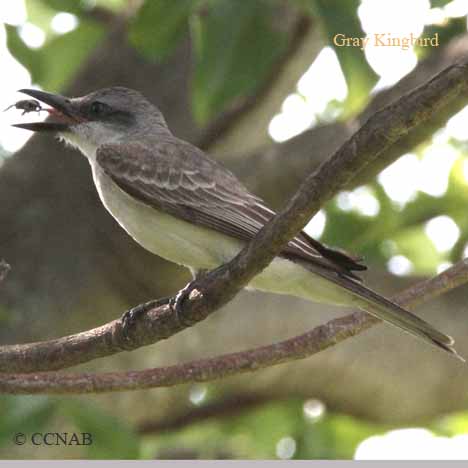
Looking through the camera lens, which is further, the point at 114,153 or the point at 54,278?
the point at 54,278

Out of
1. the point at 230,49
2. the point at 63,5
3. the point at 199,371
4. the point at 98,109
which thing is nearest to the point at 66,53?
the point at 63,5

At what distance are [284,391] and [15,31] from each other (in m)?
4.26

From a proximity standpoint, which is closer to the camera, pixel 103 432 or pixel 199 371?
pixel 199 371

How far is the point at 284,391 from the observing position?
8.90m

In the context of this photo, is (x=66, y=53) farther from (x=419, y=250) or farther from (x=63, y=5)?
(x=419, y=250)

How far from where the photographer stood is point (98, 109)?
6570 millimetres

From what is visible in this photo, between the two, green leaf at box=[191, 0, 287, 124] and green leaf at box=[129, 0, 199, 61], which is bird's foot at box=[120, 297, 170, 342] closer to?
green leaf at box=[191, 0, 287, 124]

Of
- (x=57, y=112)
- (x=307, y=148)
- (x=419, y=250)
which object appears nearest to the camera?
(x=57, y=112)

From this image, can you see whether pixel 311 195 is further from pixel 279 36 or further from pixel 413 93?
pixel 279 36

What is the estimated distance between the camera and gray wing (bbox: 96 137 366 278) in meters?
4.94

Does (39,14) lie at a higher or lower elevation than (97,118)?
higher

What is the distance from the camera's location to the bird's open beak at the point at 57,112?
20.3ft

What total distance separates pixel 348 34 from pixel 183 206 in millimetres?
2323

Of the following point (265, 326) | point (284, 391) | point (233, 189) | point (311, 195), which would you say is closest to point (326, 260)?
Result: point (233, 189)
